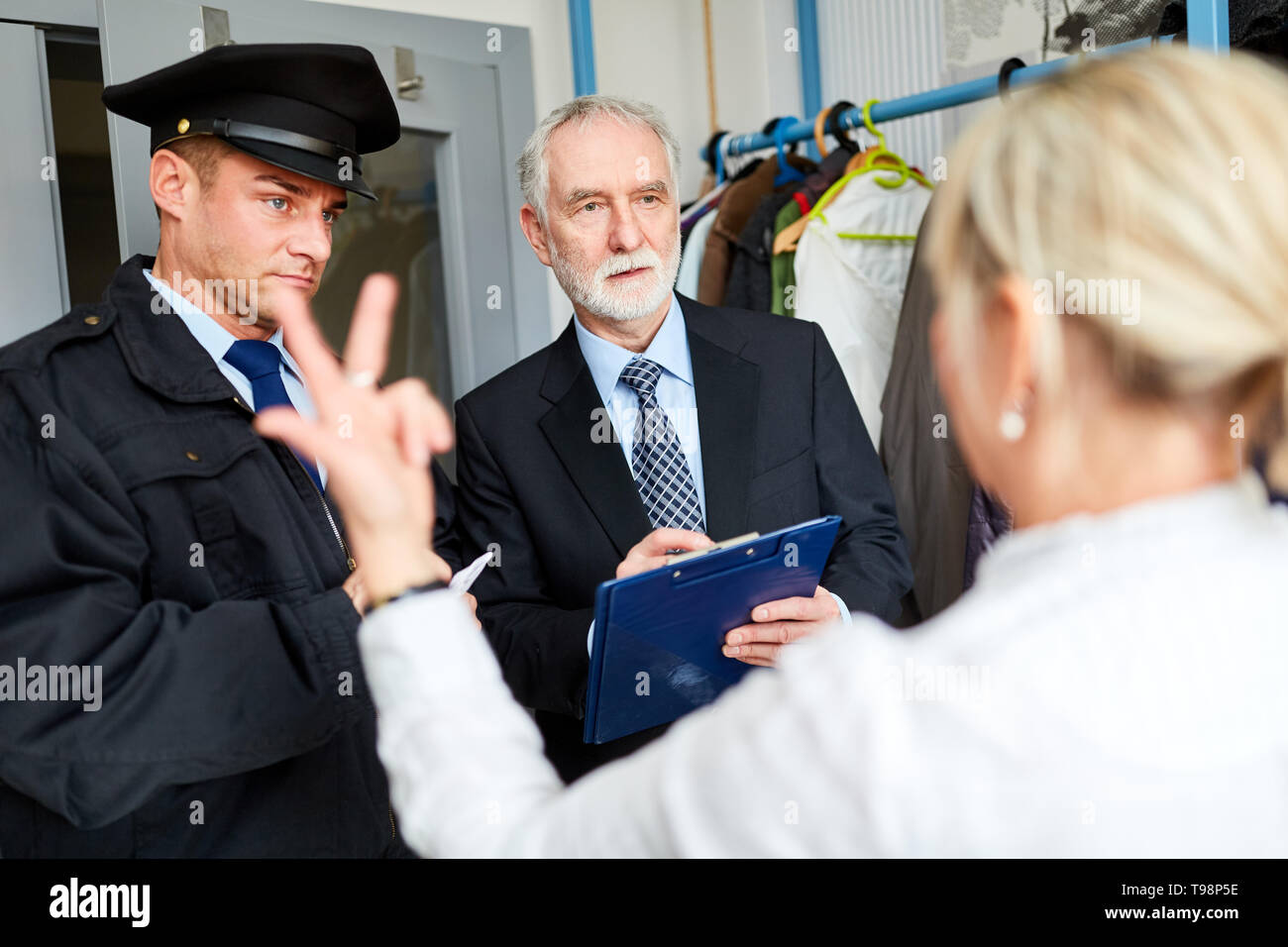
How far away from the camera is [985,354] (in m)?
0.76

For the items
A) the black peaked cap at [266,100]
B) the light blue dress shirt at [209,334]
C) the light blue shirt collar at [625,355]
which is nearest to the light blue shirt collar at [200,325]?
the light blue dress shirt at [209,334]

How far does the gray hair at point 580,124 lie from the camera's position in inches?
74.6

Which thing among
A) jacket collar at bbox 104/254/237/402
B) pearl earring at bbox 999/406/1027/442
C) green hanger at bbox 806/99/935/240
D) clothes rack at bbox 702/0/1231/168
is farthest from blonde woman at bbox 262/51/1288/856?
green hanger at bbox 806/99/935/240

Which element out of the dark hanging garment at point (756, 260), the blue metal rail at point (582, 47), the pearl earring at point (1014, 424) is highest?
the blue metal rail at point (582, 47)

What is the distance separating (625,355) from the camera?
6.11ft

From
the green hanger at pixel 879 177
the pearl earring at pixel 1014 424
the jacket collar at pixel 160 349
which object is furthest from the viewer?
the green hanger at pixel 879 177

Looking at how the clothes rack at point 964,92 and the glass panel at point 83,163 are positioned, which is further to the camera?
the glass panel at point 83,163

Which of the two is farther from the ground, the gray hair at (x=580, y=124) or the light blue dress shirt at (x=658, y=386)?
the gray hair at (x=580, y=124)

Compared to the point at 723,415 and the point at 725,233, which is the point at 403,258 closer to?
the point at 725,233

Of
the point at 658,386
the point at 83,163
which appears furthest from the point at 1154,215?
the point at 83,163

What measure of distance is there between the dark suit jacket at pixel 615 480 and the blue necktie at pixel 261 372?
0.40 metres

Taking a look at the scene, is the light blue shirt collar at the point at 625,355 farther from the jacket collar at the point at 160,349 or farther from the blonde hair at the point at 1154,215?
the blonde hair at the point at 1154,215

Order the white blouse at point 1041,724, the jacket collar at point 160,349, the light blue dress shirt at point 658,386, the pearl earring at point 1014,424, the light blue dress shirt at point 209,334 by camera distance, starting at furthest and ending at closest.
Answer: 1. the light blue dress shirt at point 658,386
2. the light blue dress shirt at point 209,334
3. the jacket collar at point 160,349
4. the pearl earring at point 1014,424
5. the white blouse at point 1041,724

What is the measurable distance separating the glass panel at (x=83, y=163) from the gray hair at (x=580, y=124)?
102 cm
